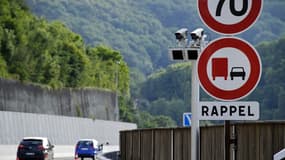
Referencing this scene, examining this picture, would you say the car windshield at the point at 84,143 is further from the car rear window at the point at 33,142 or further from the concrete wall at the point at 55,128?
the car rear window at the point at 33,142

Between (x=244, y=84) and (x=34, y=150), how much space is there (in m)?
39.7

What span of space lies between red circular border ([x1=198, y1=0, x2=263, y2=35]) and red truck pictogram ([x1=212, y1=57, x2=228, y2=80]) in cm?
29

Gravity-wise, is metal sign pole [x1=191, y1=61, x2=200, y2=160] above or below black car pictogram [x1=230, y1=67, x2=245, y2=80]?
below

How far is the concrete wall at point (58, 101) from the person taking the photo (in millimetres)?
71125

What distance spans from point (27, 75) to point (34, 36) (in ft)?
25.9

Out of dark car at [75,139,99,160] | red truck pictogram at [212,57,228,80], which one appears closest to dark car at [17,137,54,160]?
dark car at [75,139,99,160]

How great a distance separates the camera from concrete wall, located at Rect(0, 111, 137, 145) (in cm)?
6334

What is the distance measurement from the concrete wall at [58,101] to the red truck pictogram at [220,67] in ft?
203

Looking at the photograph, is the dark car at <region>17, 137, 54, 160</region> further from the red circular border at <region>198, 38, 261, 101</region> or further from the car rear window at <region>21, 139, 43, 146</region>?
the red circular border at <region>198, 38, 261, 101</region>

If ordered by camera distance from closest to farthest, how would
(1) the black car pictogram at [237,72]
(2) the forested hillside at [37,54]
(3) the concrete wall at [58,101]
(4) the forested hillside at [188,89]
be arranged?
(1) the black car pictogram at [237,72], (4) the forested hillside at [188,89], (3) the concrete wall at [58,101], (2) the forested hillside at [37,54]

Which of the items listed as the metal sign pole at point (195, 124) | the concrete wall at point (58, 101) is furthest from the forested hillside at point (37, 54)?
the metal sign pole at point (195, 124)

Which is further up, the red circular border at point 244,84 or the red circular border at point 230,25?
the red circular border at point 230,25

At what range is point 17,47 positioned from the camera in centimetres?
9369

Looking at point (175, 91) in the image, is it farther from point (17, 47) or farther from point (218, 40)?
point (218, 40)
